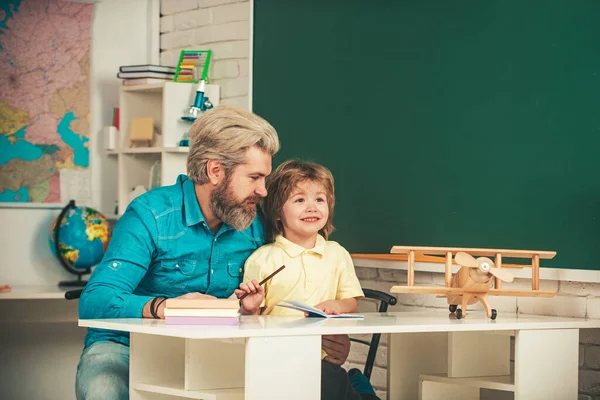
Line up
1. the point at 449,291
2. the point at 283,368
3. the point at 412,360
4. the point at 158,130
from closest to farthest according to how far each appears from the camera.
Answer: the point at 283,368
the point at 449,291
the point at 412,360
the point at 158,130

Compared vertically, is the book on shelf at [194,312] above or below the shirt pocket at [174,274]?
below

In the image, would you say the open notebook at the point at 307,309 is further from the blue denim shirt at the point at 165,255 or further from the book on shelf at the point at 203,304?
the blue denim shirt at the point at 165,255

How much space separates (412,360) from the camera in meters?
3.25

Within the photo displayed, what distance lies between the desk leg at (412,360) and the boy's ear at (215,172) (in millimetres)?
853

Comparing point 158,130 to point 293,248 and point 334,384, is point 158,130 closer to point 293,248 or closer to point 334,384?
point 293,248

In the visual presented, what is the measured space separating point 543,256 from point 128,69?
269cm

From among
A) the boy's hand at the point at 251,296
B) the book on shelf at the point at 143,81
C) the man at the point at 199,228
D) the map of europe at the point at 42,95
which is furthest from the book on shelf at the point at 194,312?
the map of europe at the point at 42,95

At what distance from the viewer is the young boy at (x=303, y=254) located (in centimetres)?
302

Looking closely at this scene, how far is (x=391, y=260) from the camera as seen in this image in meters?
3.55

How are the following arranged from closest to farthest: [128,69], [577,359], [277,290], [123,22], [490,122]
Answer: [577,359] < [277,290] < [490,122] < [128,69] < [123,22]

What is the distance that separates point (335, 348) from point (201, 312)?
73 cm

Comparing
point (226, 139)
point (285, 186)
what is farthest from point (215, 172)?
point (285, 186)

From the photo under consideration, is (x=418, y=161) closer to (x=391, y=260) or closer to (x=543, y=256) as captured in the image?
(x=391, y=260)

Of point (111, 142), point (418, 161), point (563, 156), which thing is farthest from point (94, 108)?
point (563, 156)
